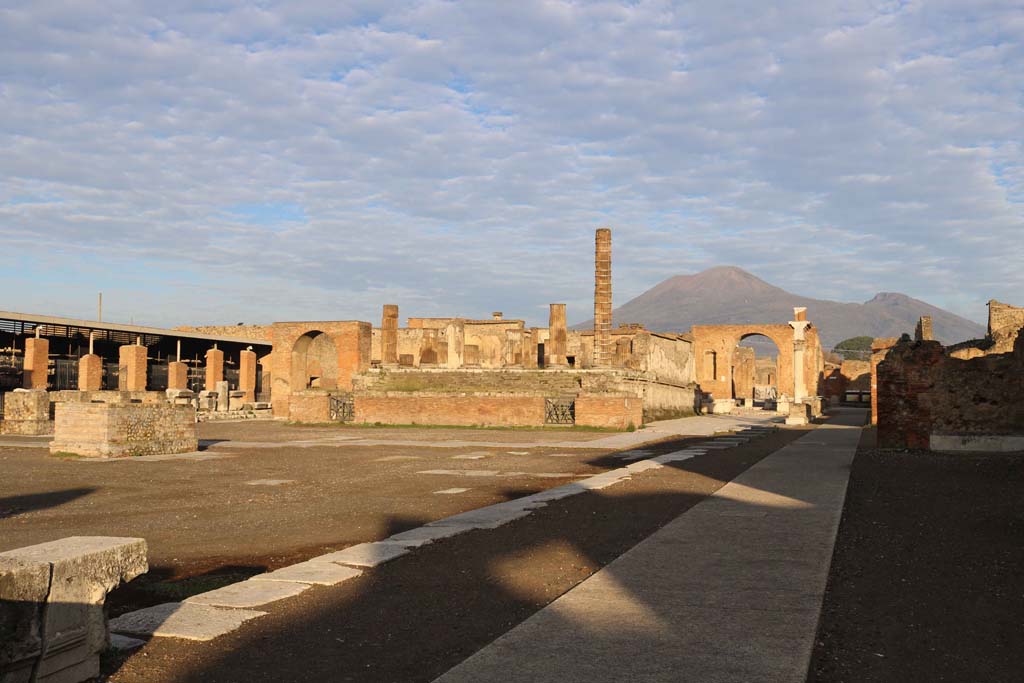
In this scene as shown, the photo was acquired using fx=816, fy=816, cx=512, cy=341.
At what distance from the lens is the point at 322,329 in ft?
145

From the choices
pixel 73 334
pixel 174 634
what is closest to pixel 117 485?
pixel 174 634

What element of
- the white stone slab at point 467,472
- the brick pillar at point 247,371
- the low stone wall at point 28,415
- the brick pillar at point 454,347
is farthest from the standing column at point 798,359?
the low stone wall at point 28,415

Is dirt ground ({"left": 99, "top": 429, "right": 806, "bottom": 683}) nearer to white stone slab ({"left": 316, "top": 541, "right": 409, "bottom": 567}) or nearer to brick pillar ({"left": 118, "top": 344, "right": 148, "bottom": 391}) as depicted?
white stone slab ({"left": 316, "top": 541, "right": 409, "bottom": 567})

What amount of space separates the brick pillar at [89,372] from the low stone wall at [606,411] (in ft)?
70.7

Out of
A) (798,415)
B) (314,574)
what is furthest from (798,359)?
(314,574)

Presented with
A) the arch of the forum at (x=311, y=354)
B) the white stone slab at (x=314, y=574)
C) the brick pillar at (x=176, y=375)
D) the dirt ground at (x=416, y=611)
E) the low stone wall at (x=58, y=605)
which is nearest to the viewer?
the low stone wall at (x=58, y=605)

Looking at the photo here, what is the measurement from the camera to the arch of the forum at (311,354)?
42938 mm

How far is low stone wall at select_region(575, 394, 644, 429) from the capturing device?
2578 cm

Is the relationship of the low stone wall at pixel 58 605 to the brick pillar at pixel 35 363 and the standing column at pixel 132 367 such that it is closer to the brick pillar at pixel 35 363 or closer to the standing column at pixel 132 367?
the brick pillar at pixel 35 363

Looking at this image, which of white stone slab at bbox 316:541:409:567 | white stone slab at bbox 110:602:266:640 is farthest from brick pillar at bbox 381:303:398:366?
white stone slab at bbox 110:602:266:640

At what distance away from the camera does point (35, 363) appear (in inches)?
1283

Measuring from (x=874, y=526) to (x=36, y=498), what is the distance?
9.76 meters

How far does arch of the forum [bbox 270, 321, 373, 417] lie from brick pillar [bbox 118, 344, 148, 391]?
6538 millimetres

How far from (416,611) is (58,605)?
199 cm
